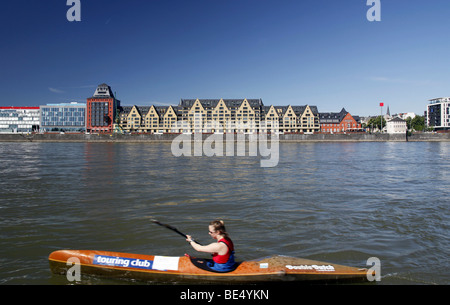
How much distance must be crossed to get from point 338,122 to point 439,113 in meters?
66.4

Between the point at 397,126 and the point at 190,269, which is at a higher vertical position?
the point at 397,126

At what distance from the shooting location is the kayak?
578 centimetres

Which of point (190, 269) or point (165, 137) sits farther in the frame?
point (165, 137)

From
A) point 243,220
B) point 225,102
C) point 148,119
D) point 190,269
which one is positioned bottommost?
point 243,220

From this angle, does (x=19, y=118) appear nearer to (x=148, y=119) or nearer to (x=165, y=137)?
(x=148, y=119)

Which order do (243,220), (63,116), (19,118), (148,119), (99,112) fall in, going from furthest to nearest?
(19,118) → (63,116) → (99,112) → (148,119) → (243,220)

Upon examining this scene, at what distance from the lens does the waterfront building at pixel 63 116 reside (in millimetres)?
169000

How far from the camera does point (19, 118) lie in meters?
175

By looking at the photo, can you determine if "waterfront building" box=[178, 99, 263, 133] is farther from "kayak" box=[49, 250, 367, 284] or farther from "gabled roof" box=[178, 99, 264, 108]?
"kayak" box=[49, 250, 367, 284]

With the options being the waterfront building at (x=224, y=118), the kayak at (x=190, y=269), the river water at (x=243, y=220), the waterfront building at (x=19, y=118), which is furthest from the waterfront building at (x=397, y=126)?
the waterfront building at (x=19, y=118)

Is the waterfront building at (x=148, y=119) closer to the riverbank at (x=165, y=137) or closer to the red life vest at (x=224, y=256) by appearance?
the riverbank at (x=165, y=137)

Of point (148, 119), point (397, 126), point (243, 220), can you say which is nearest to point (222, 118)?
point (148, 119)
